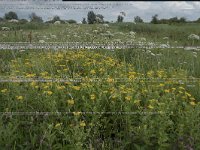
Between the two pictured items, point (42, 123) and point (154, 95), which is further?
point (154, 95)

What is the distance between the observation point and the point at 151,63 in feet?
20.4

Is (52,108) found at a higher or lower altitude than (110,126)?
higher

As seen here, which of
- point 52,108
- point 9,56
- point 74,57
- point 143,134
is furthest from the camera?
point 9,56

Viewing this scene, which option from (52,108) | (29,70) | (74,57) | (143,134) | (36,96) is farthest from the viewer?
(74,57)

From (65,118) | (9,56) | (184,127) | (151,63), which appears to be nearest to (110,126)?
(65,118)

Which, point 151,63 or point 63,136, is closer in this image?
point 63,136

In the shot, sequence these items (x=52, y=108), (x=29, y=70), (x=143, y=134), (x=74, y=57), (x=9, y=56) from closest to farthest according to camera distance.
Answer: (x=143, y=134) < (x=52, y=108) < (x=29, y=70) < (x=74, y=57) < (x=9, y=56)

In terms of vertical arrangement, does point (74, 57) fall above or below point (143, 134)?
above

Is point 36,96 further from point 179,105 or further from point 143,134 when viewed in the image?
point 179,105

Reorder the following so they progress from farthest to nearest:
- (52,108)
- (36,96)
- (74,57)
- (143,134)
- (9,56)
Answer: (9,56), (74,57), (36,96), (52,108), (143,134)

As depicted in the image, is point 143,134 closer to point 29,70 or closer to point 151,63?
point 29,70

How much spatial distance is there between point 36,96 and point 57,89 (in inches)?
10.3

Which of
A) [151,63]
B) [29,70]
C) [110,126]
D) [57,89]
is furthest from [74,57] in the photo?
[110,126]

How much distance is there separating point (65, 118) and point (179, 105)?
1.33 meters
